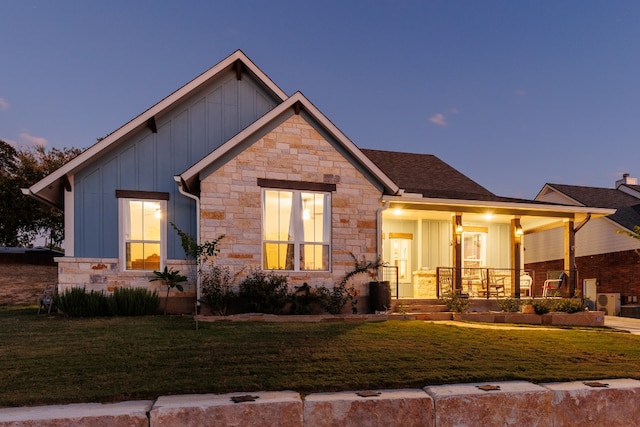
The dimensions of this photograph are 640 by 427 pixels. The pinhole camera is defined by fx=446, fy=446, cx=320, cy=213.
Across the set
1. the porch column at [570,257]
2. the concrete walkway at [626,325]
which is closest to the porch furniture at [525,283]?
the porch column at [570,257]

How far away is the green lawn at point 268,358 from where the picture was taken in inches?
184

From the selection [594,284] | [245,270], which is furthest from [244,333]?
[594,284]

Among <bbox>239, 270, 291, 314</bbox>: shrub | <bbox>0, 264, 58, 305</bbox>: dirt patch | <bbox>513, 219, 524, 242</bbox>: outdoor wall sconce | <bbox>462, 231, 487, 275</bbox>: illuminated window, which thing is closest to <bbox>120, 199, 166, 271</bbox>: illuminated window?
<bbox>239, 270, 291, 314</bbox>: shrub

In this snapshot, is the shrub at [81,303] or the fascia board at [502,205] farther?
the fascia board at [502,205]

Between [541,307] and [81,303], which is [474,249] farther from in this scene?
[81,303]

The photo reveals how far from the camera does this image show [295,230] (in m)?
10.4

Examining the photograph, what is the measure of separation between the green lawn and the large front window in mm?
2309

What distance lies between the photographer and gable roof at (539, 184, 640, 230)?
20375mm

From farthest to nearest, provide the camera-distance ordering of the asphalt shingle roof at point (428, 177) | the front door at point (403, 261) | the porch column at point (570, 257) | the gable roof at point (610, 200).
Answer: the gable roof at point (610, 200), the front door at point (403, 261), the asphalt shingle roof at point (428, 177), the porch column at point (570, 257)

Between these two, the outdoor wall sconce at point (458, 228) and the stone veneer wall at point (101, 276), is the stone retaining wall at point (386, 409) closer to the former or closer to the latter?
the stone veneer wall at point (101, 276)

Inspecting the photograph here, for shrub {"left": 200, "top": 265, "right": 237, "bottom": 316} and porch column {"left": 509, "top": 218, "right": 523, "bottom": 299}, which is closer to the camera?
shrub {"left": 200, "top": 265, "right": 237, "bottom": 316}

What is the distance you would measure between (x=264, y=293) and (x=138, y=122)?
16.9 feet

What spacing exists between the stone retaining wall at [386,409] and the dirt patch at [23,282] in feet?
50.4

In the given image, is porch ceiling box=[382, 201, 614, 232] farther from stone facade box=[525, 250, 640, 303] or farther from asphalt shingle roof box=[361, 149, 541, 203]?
stone facade box=[525, 250, 640, 303]
